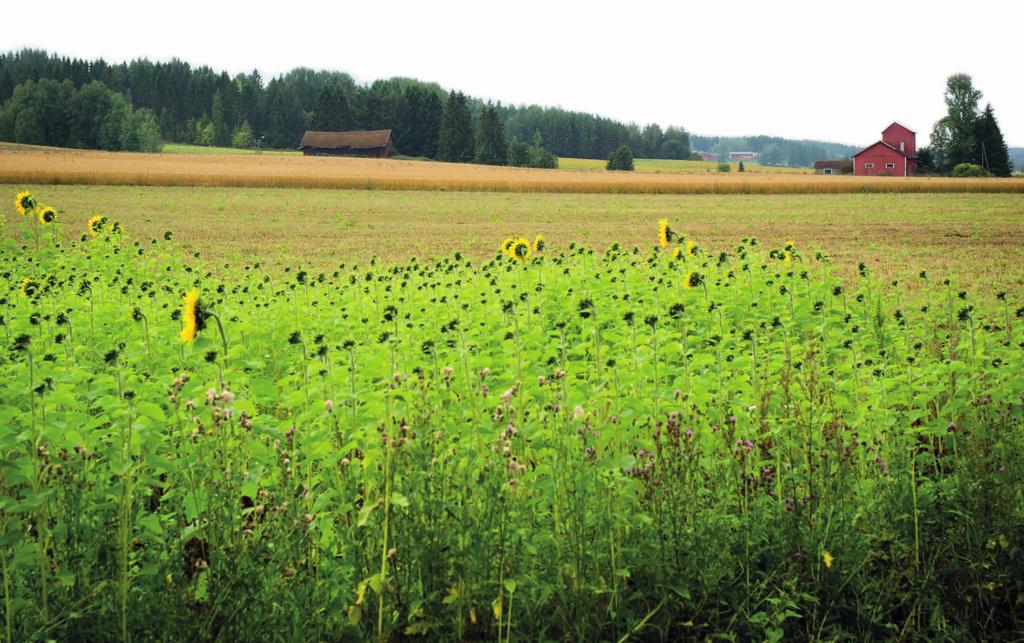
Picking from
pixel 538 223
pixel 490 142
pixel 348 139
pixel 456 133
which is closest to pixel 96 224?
pixel 538 223

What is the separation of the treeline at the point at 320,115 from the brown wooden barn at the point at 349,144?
5.92 m

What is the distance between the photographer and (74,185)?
44.6 m

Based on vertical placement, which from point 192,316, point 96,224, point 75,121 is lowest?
point 192,316

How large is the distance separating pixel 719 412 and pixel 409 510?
203cm

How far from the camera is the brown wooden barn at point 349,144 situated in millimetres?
100938

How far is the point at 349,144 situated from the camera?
10212 centimetres

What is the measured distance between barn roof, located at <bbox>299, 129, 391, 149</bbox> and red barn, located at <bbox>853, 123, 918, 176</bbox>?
175ft

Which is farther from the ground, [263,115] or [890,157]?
[263,115]

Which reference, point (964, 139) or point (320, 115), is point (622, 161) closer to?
point (964, 139)

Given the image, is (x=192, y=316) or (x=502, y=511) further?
(x=192, y=316)

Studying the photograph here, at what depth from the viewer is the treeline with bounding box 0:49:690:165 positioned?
100 metres

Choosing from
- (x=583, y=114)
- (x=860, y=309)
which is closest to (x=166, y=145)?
(x=583, y=114)

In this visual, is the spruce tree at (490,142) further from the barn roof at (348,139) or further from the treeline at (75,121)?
the treeline at (75,121)

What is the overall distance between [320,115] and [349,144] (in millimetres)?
11695
